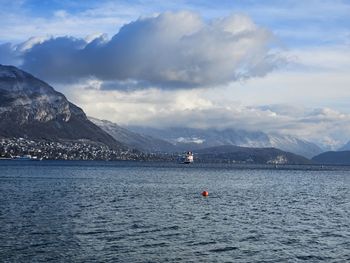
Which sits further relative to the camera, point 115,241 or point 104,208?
point 104,208

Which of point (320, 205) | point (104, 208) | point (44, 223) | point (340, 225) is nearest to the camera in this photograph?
point (44, 223)

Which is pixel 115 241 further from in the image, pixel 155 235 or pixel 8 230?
pixel 8 230

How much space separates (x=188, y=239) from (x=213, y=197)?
205 feet

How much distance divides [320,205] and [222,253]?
6135cm

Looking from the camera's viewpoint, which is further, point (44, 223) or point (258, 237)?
point (44, 223)

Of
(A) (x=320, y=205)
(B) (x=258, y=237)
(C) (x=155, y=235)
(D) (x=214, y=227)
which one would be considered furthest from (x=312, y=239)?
(A) (x=320, y=205)

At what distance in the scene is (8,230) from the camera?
222 feet

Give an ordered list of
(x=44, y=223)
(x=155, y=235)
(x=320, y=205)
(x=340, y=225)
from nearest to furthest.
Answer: (x=155, y=235), (x=44, y=223), (x=340, y=225), (x=320, y=205)

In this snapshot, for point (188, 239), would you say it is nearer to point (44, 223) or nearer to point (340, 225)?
point (44, 223)

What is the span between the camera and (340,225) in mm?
82000

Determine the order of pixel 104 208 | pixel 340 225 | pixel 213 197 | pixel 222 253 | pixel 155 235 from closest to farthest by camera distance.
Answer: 1. pixel 222 253
2. pixel 155 235
3. pixel 340 225
4. pixel 104 208
5. pixel 213 197

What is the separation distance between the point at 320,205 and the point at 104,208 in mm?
47118

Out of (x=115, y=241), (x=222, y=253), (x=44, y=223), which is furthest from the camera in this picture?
(x=44, y=223)

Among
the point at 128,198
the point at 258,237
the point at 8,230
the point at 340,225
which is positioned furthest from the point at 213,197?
the point at 8,230
